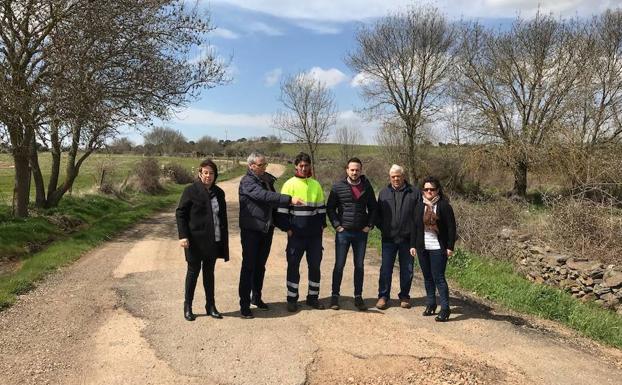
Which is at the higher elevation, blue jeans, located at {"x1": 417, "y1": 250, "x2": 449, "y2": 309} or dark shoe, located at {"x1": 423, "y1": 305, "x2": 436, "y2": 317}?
blue jeans, located at {"x1": 417, "y1": 250, "x2": 449, "y2": 309}

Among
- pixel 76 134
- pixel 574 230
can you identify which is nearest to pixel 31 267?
pixel 76 134

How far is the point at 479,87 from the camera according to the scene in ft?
89.1

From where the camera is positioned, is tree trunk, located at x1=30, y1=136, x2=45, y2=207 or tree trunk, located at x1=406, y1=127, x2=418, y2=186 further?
tree trunk, located at x1=406, y1=127, x2=418, y2=186

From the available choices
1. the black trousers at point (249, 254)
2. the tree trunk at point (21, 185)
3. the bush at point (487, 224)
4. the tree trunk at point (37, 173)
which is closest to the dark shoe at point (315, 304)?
the black trousers at point (249, 254)

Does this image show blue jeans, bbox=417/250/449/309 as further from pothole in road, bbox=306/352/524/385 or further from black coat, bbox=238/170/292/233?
black coat, bbox=238/170/292/233

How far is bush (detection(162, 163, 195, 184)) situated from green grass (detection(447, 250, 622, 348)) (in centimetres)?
2922

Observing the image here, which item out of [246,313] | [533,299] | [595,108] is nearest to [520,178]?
[595,108]

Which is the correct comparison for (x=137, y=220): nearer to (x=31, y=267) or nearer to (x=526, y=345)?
(x=31, y=267)

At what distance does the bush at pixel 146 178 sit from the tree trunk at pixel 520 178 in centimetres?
1928

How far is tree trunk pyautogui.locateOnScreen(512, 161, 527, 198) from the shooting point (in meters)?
24.3

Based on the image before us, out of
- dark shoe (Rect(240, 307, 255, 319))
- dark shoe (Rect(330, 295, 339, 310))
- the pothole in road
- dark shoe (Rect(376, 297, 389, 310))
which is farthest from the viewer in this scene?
dark shoe (Rect(376, 297, 389, 310))

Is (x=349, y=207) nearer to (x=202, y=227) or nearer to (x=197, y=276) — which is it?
(x=202, y=227)

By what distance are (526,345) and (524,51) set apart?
2377 cm

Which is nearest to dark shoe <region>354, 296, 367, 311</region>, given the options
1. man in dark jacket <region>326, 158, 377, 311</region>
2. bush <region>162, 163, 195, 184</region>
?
man in dark jacket <region>326, 158, 377, 311</region>
